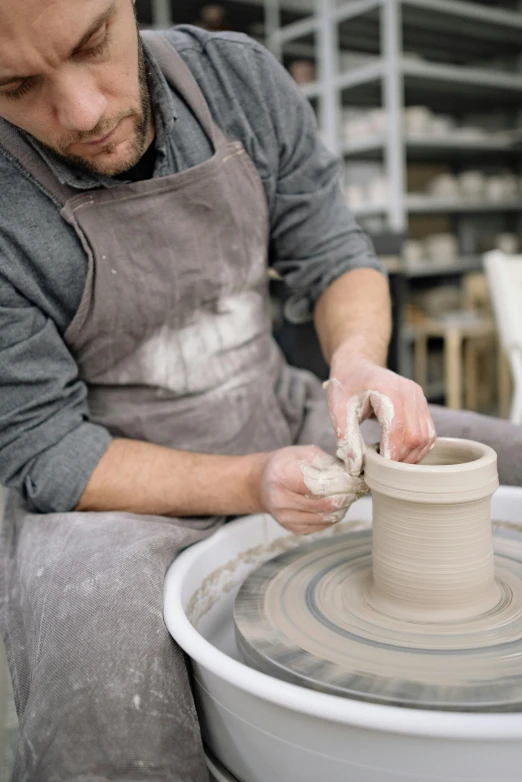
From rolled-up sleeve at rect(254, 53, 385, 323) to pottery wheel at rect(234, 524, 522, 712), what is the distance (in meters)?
0.51

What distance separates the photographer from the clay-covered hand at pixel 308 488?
83 cm

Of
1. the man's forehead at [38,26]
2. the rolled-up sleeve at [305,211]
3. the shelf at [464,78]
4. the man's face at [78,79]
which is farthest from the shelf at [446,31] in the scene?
the man's forehead at [38,26]

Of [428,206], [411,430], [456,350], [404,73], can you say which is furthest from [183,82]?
[428,206]

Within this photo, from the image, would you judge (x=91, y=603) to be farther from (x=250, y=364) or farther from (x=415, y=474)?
(x=250, y=364)

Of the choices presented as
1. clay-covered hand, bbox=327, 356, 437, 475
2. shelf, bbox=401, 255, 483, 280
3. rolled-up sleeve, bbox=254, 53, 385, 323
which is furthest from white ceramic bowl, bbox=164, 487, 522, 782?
shelf, bbox=401, 255, 483, 280

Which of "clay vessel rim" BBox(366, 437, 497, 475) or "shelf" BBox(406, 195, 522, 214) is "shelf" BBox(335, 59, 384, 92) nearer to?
"shelf" BBox(406, 195, 522, 214)

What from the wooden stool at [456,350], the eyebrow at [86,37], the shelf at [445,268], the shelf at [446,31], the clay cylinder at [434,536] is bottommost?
the wooden stool at [456,350]

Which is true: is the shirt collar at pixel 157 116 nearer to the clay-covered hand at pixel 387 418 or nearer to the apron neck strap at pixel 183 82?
the apron neck strap at pixel 183 82

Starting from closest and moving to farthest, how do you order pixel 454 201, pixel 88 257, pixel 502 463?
pixel 88 257 < pixel 502 463 < pixel 454 201

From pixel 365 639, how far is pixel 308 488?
0.59 ft

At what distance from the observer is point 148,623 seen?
0.76 meters

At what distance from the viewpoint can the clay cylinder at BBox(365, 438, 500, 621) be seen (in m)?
0.75

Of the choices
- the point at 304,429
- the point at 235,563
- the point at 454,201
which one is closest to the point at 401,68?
the point at 454,201

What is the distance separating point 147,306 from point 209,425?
22 cm
